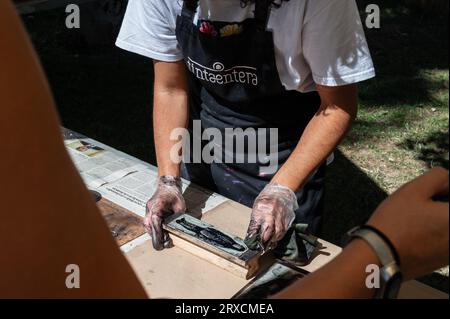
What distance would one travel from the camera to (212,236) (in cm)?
120

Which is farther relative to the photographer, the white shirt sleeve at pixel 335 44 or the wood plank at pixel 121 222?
the wood plank at pixel 121 222

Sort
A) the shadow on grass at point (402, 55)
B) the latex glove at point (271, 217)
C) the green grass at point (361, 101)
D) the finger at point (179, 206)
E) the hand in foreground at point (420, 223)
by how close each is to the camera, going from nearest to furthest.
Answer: the hand in foreground at point (420, 223)
the latex glove at point (271, 217)
the finger at point (179, 206)
the green grass at point (361, 101)
the shadow on grass at point (402, 55)

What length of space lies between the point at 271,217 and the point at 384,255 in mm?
637

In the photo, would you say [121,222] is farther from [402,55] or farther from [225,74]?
[402,55]

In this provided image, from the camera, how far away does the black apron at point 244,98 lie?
124cm

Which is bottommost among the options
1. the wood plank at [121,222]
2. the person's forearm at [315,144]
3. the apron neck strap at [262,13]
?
the wood plank at [121,222]

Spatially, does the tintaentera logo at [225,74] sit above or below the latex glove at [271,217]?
above

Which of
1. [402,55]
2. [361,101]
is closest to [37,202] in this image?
[361,101]

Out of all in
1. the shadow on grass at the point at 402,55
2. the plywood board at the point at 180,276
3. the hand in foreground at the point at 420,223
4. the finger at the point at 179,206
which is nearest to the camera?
the hand in foreground at the point at 420,223

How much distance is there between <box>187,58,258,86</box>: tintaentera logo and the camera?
127cm

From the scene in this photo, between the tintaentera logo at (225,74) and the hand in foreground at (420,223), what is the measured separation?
0.73 m

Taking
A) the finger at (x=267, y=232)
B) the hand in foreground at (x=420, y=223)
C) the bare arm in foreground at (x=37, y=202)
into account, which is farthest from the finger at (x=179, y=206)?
the hand in foreground at (x=420, y=223)

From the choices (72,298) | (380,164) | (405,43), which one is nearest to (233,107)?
(72,298)

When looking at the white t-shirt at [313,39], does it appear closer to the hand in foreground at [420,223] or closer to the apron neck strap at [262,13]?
the apron neck strap at [262,13]
